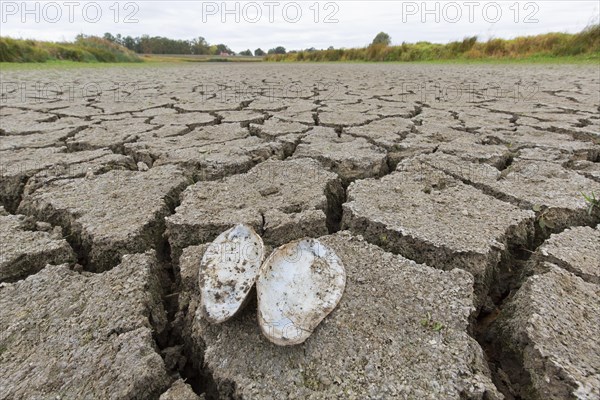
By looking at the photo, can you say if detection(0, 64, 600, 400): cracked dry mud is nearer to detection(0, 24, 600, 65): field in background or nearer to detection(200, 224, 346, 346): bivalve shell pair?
detection(200, 224, 346, 346): bivalve shell pair

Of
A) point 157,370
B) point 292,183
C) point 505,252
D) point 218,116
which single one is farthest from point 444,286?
point 218,116

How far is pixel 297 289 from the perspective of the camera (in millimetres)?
805

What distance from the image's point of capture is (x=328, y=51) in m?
21.8

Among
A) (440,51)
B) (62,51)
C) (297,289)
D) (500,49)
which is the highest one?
(62,51)

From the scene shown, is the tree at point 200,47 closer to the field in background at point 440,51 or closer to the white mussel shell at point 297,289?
the field in background at point 440,51

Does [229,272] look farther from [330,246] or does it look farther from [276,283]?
[330,246]

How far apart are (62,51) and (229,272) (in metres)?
19.5

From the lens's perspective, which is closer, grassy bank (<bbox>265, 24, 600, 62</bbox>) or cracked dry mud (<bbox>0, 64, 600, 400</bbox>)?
cracked dry mud (<bbox>0, 64, 600, 400</bbox>)

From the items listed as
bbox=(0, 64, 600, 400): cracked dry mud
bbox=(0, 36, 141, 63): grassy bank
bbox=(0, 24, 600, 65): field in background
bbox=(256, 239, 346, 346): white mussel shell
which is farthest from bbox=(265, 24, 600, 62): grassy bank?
bbox=(256, 239, 346, 346): white mussel shell

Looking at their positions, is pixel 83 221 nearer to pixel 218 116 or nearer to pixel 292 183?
pixel 292 183

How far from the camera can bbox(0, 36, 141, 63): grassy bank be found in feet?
43.5

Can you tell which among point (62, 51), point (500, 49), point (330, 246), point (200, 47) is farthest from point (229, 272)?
point (200, 47)

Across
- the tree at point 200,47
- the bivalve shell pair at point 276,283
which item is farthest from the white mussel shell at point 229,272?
the tree at point 200,47

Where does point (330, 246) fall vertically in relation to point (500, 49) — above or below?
below
